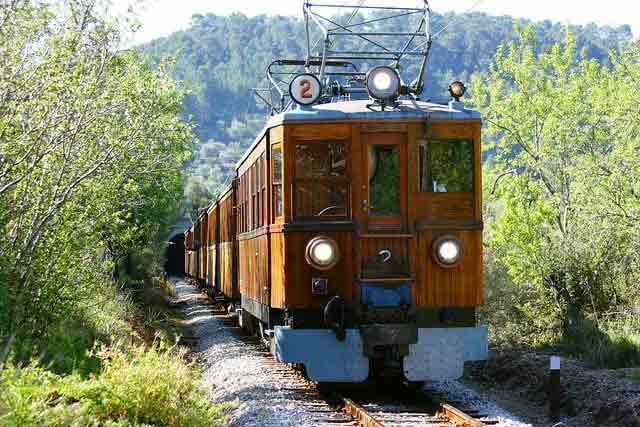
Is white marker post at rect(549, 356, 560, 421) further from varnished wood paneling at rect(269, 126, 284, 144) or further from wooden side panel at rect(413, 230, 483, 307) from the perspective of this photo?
varnished wood paneling at rect(269, 126, 284, 144)

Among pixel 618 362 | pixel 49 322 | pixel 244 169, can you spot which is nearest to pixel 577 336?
pixel 618 362

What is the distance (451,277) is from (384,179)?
1.25 meters

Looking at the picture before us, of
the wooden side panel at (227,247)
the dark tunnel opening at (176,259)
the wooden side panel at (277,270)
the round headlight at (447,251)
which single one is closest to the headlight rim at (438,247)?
the round headlight at (447,251)

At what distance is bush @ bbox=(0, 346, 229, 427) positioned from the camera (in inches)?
260

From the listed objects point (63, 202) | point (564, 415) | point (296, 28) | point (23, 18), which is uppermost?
point (296, 28)

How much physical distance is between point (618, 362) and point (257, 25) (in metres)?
186

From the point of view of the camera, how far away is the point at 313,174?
33.1ft

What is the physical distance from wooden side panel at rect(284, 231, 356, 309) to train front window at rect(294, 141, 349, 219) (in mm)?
236

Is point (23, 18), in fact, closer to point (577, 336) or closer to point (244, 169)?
point (244, 169)

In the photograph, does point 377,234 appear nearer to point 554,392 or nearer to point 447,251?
point 447,251

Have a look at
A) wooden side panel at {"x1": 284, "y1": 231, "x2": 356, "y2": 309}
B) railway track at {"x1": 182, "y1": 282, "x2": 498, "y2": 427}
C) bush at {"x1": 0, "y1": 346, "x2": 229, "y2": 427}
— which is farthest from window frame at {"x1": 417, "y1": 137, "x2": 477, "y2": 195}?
bush at {"x1": 0, "y1": 346, "x2": 229, "y2": 427}

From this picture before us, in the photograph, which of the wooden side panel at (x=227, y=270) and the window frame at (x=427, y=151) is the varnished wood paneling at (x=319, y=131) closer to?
the window frame at (x=427, y=151)

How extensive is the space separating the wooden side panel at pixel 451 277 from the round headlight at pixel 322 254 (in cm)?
92

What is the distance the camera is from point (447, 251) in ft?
32.5
